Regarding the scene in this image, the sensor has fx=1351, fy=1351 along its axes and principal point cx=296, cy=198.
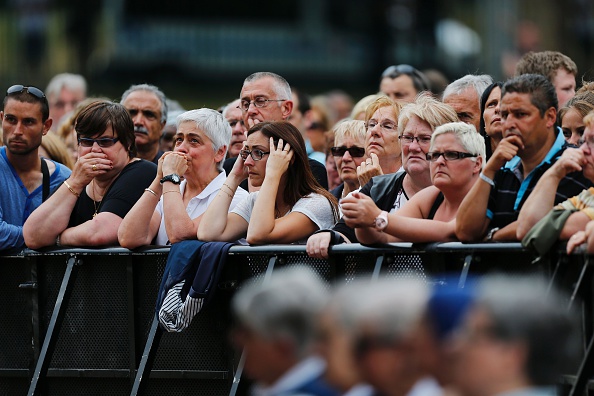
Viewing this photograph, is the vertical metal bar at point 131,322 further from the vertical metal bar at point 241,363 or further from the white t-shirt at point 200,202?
the vertical metal bar at point 241,363

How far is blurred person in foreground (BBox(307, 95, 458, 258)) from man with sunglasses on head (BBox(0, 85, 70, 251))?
2.48 metres

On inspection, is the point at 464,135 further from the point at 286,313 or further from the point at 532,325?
the point at 532,325

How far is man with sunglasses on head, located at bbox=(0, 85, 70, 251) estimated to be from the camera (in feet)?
31.0

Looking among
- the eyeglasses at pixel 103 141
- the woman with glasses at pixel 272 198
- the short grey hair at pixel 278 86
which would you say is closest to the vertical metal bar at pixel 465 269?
the woman with glasses at pixel 272 198

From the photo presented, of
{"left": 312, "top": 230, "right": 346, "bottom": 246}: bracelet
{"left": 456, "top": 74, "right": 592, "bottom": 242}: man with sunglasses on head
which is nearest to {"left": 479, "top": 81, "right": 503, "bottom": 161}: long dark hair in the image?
{"left": 456, "top": 74, "right": 592, "bottom": 242}: man with sunglasses on head

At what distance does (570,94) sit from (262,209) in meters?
2.62

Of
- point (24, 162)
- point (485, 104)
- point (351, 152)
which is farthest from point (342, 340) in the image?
point (24, 162)

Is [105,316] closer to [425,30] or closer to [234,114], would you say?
[234,114]

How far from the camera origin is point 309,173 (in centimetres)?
845

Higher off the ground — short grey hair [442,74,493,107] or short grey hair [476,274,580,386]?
short grey hair [476,274,580,386]

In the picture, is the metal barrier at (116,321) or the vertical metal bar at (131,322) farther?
the vertical metal bar at (131,322)

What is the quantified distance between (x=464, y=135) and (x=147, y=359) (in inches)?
93.0

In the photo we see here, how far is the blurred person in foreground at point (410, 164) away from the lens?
26.8 feet

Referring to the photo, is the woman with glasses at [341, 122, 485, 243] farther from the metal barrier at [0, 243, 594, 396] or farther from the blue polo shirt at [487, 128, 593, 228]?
the blue polo shirt at [487, 128, 593, 228]
